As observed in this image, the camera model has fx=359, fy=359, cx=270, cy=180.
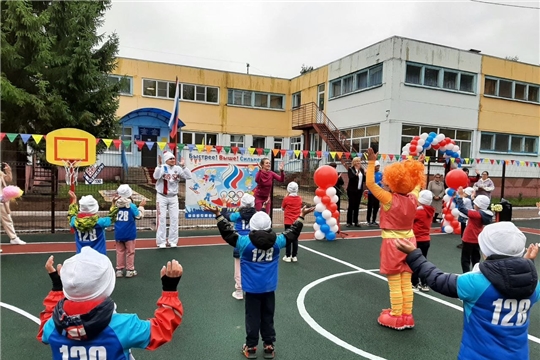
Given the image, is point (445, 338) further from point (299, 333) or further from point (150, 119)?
point (150, 119)

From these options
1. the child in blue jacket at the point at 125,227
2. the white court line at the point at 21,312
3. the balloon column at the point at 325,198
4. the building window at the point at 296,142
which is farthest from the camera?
the building window at the point at 296,142

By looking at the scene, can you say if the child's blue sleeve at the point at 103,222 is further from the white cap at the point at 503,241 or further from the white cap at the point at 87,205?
the white cap at the point at 503,241

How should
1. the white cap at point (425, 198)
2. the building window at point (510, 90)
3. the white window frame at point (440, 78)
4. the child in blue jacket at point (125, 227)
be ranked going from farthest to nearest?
the building window at point (510, 90) < the white window frame at point (440, 78) < the child in blue jacket at point (125, 227) < the white cap at point (425, 198)

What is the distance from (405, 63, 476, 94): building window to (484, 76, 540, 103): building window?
140 cm

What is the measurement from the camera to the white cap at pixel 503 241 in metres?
2.47

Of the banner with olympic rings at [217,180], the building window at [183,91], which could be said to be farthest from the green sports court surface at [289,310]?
the building window at [183,91]

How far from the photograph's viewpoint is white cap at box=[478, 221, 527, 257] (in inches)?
97.2

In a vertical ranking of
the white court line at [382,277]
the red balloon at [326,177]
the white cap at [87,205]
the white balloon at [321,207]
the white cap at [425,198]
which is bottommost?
the white court line at [382,277]

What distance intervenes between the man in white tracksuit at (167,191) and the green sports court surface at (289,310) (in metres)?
0.63

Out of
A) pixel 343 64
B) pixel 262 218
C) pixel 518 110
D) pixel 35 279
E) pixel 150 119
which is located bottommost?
pixel 35 279

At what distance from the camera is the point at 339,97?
23.3 meters

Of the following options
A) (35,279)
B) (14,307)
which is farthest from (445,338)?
(35,279)

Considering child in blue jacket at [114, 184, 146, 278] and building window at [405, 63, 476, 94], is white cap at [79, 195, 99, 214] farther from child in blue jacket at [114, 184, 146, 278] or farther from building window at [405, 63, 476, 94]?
building window at [405, 63, 476, 94]

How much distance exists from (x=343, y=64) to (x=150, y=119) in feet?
41.9
